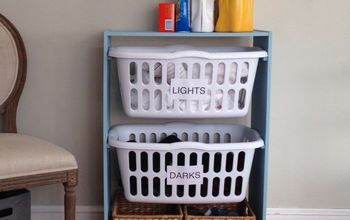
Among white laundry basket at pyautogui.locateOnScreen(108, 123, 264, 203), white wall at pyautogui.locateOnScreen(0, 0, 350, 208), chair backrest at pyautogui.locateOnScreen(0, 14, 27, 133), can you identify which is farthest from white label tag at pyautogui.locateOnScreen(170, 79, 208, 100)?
chair backrest at pyautogui.locateOnScreen(0, 14, 27, 133)

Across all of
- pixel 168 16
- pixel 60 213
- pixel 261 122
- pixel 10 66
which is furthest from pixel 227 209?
pixel 10 66

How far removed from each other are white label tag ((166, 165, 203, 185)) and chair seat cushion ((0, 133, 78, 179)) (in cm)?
38

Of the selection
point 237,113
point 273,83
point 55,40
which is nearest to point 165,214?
point 237,113

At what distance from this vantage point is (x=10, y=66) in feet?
7.07

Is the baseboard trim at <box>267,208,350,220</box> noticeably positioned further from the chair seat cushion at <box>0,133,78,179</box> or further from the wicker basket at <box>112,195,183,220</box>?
the chair seat cushion at <box>0,133,78,179</box>

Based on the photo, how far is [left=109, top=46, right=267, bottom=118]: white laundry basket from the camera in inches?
76.8

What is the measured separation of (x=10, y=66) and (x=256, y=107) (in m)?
1.05

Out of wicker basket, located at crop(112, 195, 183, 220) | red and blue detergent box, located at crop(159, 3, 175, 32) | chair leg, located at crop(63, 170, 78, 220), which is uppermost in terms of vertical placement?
red and blue detergent box, located at crop(159, 3, 175, 32)

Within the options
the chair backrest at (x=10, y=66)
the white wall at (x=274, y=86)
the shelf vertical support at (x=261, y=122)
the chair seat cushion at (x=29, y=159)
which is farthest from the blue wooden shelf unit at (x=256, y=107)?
the chair backrest at (x=10, y=66)

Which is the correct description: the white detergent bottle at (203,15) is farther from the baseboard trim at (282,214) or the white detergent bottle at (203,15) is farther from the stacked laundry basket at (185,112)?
the baseboard trim at (282,214)

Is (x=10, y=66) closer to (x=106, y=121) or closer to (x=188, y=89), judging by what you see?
(x=106, y=121)

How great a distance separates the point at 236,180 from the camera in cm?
208

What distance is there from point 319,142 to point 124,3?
106 cm

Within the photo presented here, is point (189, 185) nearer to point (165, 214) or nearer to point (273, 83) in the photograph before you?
point (165, 214)
